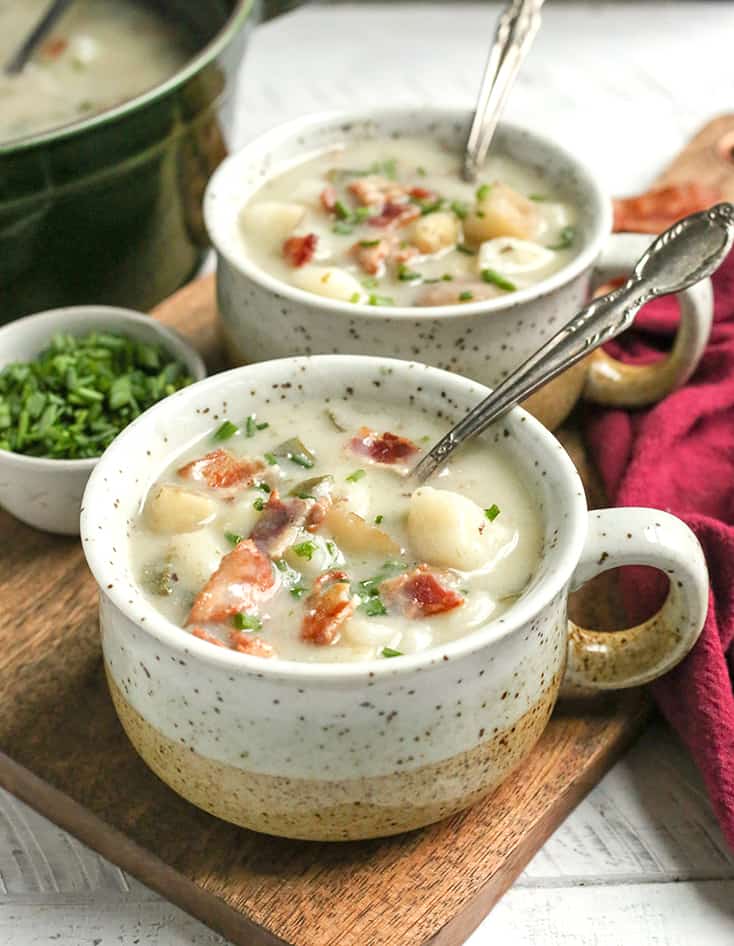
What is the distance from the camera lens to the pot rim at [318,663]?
1391 mm

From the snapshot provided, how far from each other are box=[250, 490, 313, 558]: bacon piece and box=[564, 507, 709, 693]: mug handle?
0.32 meters

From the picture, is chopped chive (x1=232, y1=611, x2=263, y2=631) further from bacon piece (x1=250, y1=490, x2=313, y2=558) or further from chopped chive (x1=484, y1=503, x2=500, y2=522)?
chopped chive (x1=484, y1=503, x2=500, y2=522)

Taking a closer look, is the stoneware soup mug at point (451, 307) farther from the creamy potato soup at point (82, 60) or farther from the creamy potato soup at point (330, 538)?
the creamy potato soup at point (82, 60)

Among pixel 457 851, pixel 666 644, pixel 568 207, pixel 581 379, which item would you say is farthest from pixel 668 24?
pixel 457 851

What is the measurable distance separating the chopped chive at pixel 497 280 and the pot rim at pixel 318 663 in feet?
0.99

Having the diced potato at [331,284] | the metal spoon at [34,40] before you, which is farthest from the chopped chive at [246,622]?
the metal spoon at [34,40]

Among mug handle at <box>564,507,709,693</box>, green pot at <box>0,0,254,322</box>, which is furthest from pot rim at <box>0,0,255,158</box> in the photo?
mug handle at <box>564,507,709,693</box>

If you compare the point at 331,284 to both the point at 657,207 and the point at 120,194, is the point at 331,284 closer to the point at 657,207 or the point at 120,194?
the point at 120,194

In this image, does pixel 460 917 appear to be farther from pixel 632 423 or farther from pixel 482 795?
pixel 632 423

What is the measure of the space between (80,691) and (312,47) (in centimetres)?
230

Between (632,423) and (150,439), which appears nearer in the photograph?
(150,439)

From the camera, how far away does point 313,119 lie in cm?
237

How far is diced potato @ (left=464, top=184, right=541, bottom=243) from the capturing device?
2.16m

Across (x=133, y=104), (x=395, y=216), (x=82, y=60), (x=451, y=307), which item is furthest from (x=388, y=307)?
(x=82, y=60)
